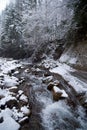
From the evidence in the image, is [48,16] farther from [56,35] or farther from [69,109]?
[69,109]

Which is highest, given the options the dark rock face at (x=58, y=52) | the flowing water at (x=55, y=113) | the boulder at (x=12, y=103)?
the boulder at (x=12, y=103)

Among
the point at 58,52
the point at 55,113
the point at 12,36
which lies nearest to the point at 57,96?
the point at 55,113

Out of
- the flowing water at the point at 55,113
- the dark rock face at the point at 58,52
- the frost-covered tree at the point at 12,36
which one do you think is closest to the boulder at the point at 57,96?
the flowing water at the point at 55,113

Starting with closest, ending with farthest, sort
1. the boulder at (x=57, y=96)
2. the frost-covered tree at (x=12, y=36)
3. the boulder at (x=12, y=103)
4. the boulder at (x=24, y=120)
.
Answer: the boulder at (x=24, y=120) → the boulder at (x=12, y=103) → the boulder at (x=57, y=96) → the frost-covered tree at (x=12, y=36)

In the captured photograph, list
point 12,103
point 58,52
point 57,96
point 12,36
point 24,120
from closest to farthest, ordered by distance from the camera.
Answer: point 24,120 < point 12,103 < point 57,96 < point 58,52 < point 12,36

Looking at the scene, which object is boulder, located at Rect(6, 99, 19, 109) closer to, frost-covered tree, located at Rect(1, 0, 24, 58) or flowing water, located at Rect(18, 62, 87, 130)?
flowing water, located at Rect(18, 62, 87, 130)

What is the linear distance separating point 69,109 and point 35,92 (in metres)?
3.34

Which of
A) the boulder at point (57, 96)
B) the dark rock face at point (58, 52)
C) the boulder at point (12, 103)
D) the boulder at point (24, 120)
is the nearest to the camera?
the boulder at point (24, 120)

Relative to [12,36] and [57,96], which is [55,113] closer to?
[57,96]

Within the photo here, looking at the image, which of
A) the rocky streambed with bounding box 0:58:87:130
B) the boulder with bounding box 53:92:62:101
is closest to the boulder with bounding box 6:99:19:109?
the rocky streambed with bounding box 0:58:87:130

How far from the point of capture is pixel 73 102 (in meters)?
9.12

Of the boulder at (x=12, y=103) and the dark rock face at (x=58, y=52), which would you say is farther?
the dark rock face at (x=58, y=52)

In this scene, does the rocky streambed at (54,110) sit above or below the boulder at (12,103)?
below

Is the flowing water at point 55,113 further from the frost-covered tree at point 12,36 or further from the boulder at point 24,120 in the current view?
the frost-covered tree at point 12,36
